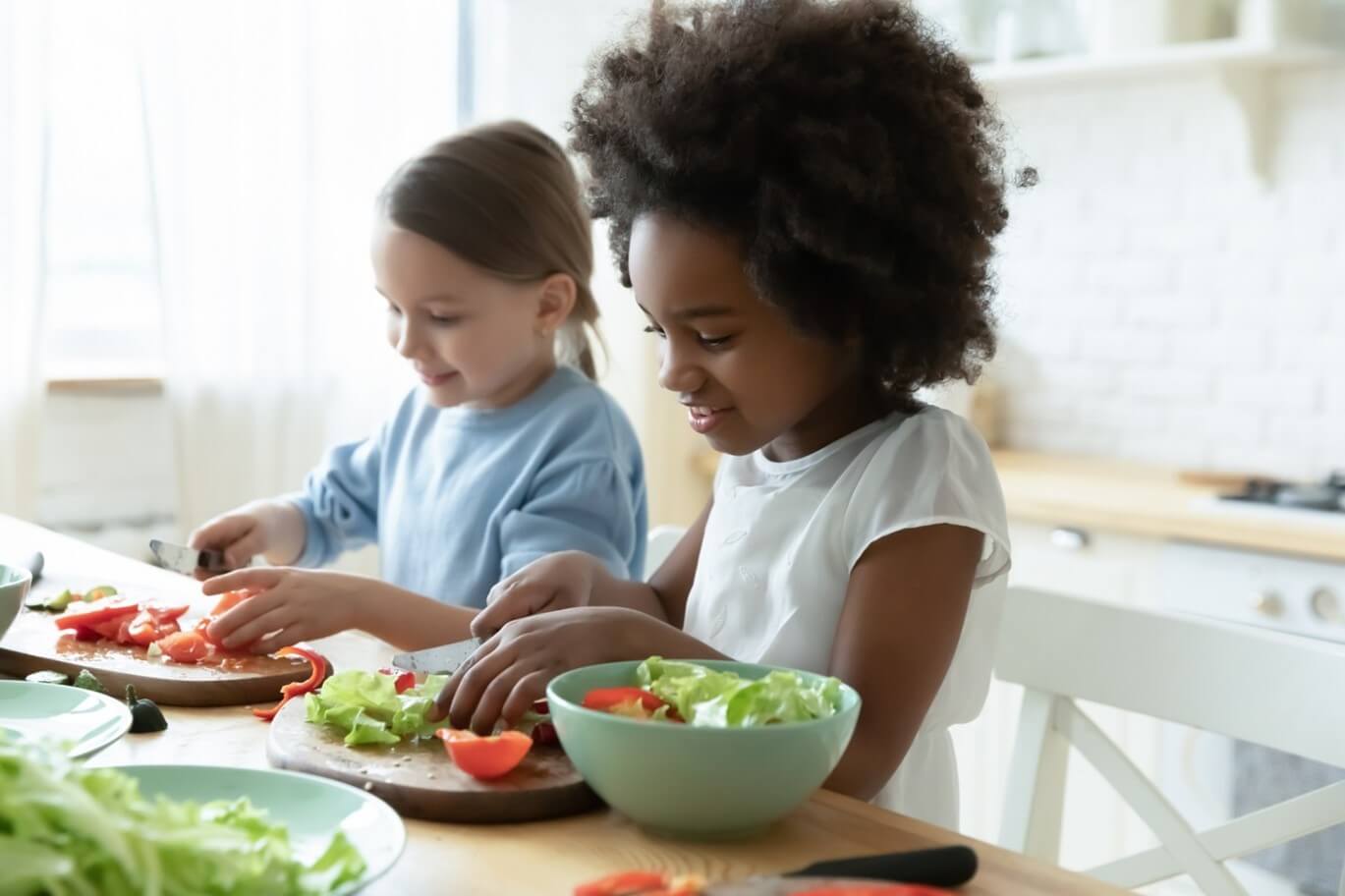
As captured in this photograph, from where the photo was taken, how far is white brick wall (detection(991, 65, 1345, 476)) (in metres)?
2.64

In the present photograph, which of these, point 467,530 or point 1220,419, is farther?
point 1220,419

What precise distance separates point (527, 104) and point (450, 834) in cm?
256

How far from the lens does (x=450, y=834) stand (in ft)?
2.57

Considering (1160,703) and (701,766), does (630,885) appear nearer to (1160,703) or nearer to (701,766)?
(701,766)

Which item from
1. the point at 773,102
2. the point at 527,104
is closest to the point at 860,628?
the point at 773,102

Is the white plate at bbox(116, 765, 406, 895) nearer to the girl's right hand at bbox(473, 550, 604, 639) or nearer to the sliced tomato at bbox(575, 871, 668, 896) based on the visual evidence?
the sliced tomato at bbox(575, 871, 668, 896)

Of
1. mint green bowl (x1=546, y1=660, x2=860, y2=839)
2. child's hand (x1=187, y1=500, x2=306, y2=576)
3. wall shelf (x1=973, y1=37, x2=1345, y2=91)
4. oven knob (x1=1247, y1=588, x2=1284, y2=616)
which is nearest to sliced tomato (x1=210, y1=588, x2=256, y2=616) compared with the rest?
child's hand (x1=187, y1=500, x2=306, y2=576)

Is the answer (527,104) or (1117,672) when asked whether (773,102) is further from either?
(527,104)

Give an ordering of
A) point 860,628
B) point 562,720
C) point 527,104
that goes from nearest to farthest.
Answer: point 562,720 < point 860,628 < point 527,104

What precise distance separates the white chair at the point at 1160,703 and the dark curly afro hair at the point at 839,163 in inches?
10.8

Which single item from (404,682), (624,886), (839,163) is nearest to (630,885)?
(624,886)

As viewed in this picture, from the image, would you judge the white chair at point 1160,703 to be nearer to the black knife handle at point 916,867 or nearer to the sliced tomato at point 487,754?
the black knife handle at point 916,867

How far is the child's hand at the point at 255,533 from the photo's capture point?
5.49 ft

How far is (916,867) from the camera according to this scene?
71 cm
